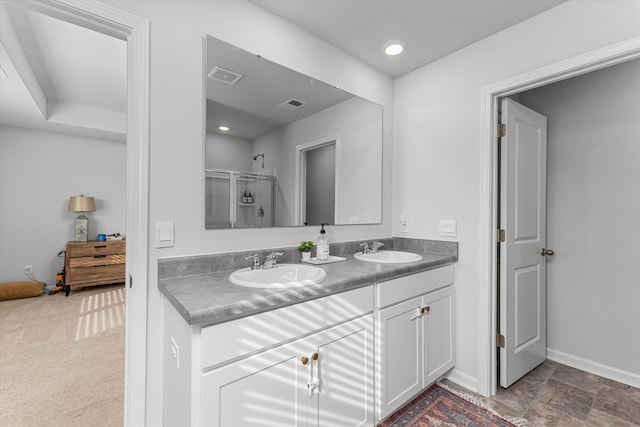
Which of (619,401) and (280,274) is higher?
(280,274)

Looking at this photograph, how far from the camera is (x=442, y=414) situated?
1713mm

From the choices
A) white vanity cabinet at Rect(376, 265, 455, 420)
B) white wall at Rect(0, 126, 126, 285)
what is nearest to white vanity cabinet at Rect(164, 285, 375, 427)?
white vanity cabinet at Rect(376, 265, 455, 420)

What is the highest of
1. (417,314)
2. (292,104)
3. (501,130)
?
(292,104)

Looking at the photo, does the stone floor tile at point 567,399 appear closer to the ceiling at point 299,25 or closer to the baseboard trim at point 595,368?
the baseboard trim at point 595,368

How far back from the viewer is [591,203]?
2238 mm

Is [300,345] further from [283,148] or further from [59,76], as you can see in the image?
[59,76]

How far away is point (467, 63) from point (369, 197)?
3.81 ft

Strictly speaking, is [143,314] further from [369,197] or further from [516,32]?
[516,32]

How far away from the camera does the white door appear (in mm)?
1949

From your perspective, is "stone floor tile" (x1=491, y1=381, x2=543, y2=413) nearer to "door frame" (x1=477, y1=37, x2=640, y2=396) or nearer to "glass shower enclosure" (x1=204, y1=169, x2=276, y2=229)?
"door frame" (x1=477, y1=37, x2=640, y2=396)

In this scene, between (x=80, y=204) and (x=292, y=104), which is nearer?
(x=292, y=104)

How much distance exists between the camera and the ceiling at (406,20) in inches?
65.1

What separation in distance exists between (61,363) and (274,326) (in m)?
2.28

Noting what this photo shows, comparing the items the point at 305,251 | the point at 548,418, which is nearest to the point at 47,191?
the point at 305,251
